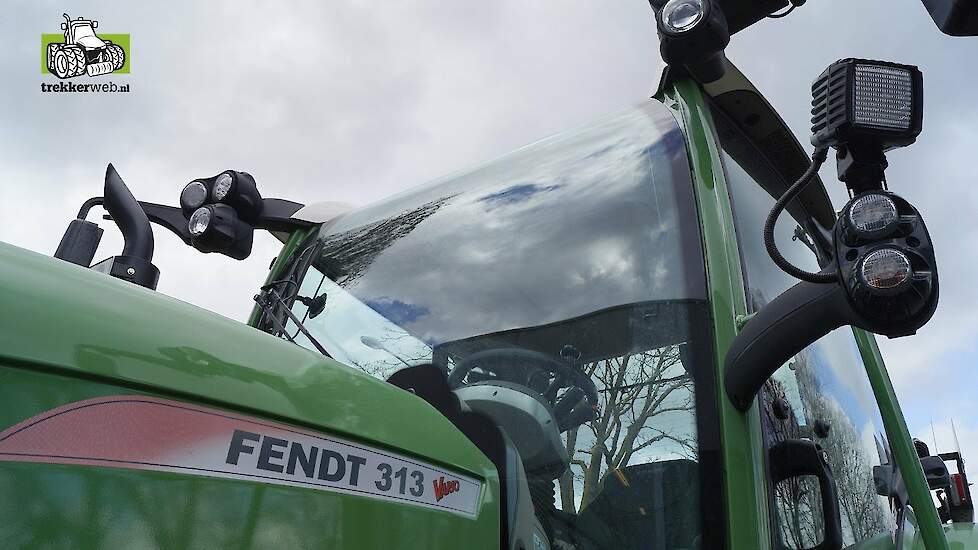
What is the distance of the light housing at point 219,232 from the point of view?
2.46 metres

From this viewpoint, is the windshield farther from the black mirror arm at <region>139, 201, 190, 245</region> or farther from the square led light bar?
the black mirror arm at <region>139, 201, 190, 245</region>

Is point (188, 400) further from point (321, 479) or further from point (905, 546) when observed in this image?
point (905, 546)

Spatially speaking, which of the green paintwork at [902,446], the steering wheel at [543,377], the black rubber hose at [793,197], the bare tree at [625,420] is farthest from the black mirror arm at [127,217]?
the green paintwork at [902,446]

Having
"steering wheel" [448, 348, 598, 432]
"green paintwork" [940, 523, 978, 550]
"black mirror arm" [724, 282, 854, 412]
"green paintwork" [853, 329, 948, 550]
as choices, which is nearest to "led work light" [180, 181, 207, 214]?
"steering wheel" [448, 348, 598, 432]

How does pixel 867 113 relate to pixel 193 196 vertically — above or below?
below

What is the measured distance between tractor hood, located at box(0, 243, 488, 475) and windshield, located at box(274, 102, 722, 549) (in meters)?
0.43

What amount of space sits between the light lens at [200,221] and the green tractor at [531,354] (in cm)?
1

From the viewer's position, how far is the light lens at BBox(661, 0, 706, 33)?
5.75 ft

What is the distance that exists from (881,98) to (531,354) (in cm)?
81

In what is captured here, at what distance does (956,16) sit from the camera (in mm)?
1214

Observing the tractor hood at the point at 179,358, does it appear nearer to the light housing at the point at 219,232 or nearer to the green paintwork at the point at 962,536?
the light housing at the point at 219,232

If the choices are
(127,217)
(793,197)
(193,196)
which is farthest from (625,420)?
(193,196)

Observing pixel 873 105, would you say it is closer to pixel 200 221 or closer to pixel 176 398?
pixel 176 398

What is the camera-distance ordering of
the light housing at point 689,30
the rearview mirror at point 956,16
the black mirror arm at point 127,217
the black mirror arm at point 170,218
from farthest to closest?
the black mirror arm at point 170,218
the black mirror arm at point 127,217
the light housing at point 689,30
the rearview mirror at point 956,16
